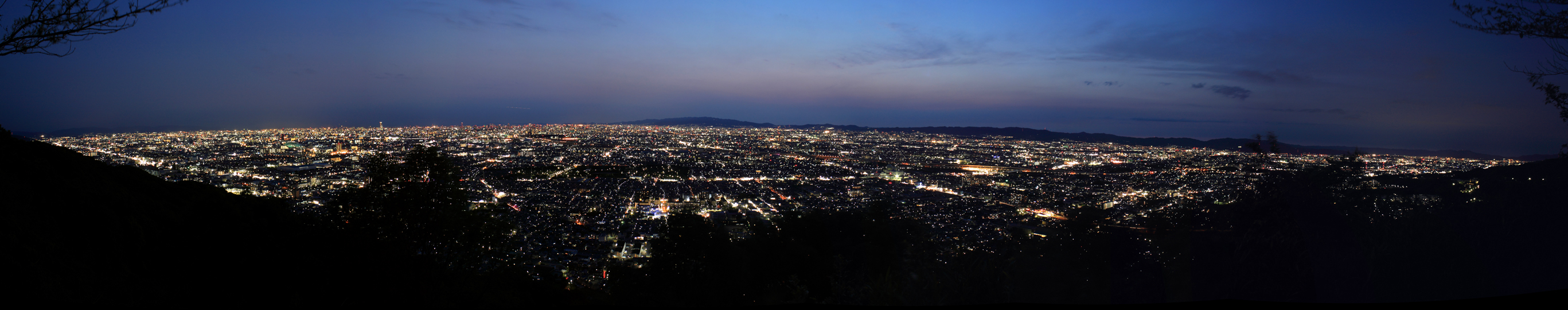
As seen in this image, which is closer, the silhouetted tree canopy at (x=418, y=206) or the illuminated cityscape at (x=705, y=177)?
the silhouetted tree canopy at (x=418, y=206)

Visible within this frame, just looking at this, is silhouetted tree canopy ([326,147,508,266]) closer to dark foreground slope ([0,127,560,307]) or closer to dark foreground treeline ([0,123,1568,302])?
dark foreground treeline ([0,123,1568,302])

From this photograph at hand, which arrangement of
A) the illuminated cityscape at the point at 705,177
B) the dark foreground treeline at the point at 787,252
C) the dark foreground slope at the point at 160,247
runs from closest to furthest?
the dark foreground slope at the point at 160,247, the dark foreground treeline at the point at 787,252, the illuminated cityscape at the point at 705,177

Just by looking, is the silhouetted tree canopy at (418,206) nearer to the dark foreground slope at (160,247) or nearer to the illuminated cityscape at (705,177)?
the illuminated cityscape at (705,177)

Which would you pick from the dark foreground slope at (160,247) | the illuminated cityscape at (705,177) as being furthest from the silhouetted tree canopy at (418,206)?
the dark foreground slope at (160,247)

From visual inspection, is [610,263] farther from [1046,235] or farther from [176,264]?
[1046,235]

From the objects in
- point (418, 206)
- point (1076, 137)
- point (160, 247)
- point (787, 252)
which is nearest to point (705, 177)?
point (787, 252)

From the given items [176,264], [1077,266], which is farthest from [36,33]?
[1077,266]

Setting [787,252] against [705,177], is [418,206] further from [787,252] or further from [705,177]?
[705,177]
